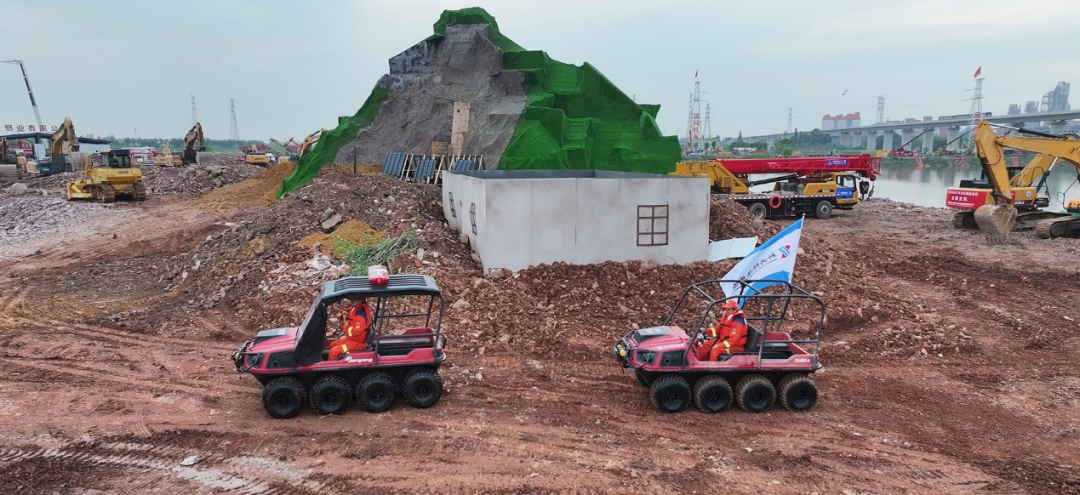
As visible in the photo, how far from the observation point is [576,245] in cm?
1170

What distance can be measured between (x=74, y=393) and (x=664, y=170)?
872 inches

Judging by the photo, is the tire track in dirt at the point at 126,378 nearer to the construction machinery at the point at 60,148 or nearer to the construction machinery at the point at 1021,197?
the construction machinery at the point at 1021,197

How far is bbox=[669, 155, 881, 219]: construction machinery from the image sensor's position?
24.1m

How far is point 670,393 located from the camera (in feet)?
23.8

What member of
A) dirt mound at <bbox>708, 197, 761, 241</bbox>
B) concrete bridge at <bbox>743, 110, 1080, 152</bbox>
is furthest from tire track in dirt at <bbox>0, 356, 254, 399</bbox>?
concrete bridge at <bbox>743, 110, 1080, 152</bbox>

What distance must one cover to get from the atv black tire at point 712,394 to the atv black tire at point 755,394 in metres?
0.14

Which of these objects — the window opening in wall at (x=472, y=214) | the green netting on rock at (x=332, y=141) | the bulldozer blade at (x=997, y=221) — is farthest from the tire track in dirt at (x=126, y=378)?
the bulldozer blade at (x=997, y=221)

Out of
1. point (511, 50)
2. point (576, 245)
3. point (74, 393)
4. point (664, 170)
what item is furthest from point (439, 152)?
point (74, 393)

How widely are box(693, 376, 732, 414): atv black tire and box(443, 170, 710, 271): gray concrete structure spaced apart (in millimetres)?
4834

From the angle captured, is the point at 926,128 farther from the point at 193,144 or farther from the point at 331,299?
the point at 331,299

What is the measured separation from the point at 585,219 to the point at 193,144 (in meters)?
38.6

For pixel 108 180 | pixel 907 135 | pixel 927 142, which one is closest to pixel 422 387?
pixel 108 180

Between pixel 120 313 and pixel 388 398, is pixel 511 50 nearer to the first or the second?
pixel 120 313

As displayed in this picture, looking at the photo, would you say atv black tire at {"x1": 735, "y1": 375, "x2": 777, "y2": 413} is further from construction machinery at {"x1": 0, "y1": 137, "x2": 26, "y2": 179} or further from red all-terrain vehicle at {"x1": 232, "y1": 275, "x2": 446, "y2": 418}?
construction machinery at {"x1": 0, "y1": 137, "x2": 26, "y2": 179}
